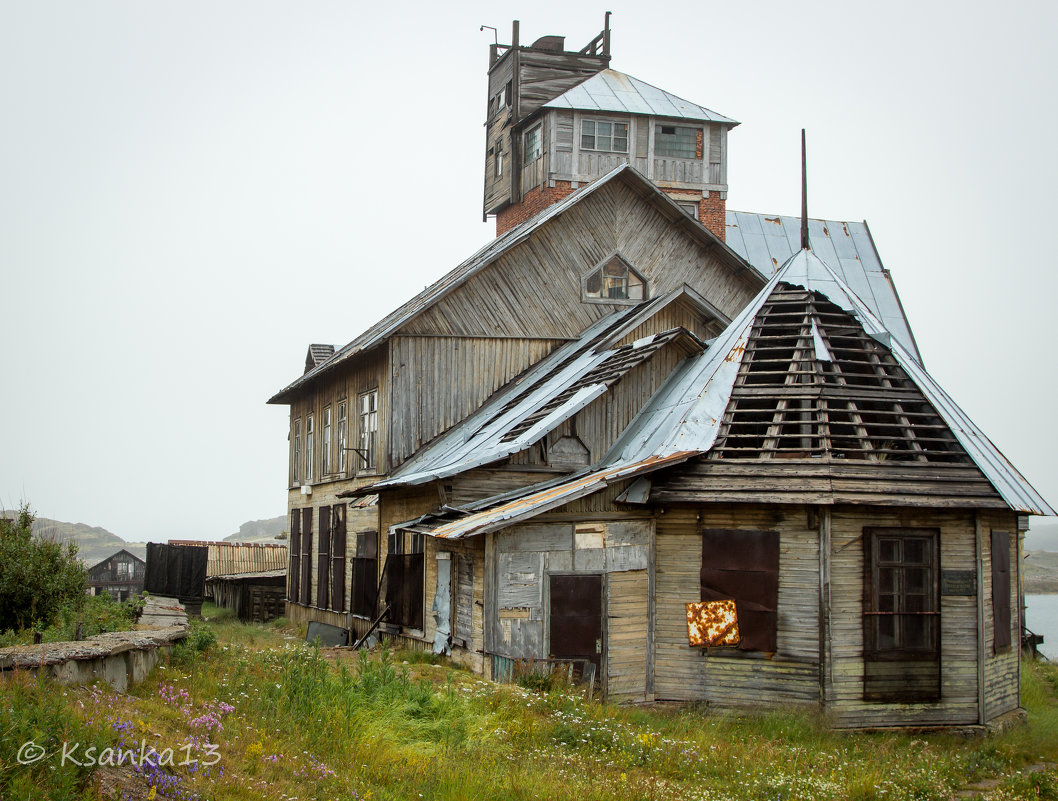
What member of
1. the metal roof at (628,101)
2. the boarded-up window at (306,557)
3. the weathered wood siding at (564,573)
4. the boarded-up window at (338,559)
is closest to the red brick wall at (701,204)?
the metal roof at (628,101)

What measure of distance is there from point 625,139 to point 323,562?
16.4 metres

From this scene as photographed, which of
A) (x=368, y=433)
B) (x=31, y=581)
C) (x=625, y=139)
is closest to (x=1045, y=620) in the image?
(x=625, y=139)

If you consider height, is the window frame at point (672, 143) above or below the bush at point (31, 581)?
above

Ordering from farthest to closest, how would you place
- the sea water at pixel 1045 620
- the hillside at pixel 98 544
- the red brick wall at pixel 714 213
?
the hillside at pixel 98 544 < the sea water at pixel 1045 620 < the red brick wall at pixel 714 213

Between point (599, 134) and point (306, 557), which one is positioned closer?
point (306, 557)

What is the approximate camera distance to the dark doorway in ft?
47.9

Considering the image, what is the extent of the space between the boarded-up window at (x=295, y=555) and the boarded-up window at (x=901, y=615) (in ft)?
63.1

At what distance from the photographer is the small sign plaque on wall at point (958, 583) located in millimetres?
14344

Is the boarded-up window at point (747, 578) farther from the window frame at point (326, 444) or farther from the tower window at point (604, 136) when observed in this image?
the tower window at point (604, 136)

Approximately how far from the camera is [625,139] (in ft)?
113

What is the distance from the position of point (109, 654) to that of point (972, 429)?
→ 39.9 ft

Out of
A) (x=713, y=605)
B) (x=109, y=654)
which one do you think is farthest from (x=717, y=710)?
(x=109, y=654)

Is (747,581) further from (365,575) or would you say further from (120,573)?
(120,573)

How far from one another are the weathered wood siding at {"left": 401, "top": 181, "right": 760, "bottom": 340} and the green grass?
31.4 ft
